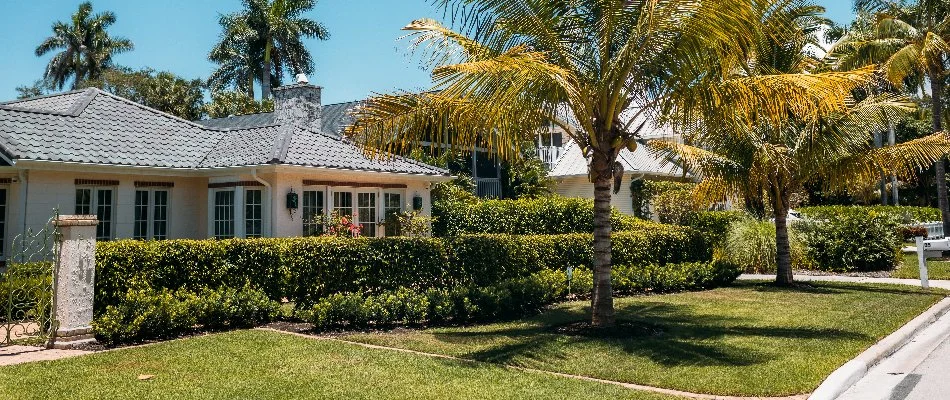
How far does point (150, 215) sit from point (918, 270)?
826 inches

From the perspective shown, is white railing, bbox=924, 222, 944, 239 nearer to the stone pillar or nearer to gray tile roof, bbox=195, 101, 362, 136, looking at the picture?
gray tile roof, bbox=195, 101, 362, 136

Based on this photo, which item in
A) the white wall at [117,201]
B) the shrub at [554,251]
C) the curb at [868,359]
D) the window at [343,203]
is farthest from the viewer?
the window at [343,203]

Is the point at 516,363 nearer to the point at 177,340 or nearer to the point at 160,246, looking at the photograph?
the point at 177,340

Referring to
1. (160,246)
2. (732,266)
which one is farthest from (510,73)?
(732,266)

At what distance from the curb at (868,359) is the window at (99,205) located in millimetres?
14040

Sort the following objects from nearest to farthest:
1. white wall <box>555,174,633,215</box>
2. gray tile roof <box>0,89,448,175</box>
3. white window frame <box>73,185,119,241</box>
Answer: gray tile roof <box>0,89,448,175</box>, white window frame <box>73,185,119,241</box>, white wall <box>555,174,633,215</box>

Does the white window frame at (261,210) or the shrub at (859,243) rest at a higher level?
the white window frame at (261,210)

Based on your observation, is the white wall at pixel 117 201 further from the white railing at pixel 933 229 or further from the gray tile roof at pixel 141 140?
Result: the white railing at pixel 933 229

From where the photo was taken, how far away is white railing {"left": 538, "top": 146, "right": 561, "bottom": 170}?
32531 millimetres

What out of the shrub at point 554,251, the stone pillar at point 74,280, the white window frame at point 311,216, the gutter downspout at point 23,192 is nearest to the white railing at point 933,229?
the shrub at point 554,251

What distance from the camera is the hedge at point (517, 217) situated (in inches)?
934

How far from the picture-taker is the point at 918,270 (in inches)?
768

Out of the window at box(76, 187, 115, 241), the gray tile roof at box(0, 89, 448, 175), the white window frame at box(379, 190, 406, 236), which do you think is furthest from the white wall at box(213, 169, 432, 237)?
the window at box(76, 187, 115, 241)

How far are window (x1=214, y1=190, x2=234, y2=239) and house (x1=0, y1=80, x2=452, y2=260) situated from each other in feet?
0.08
